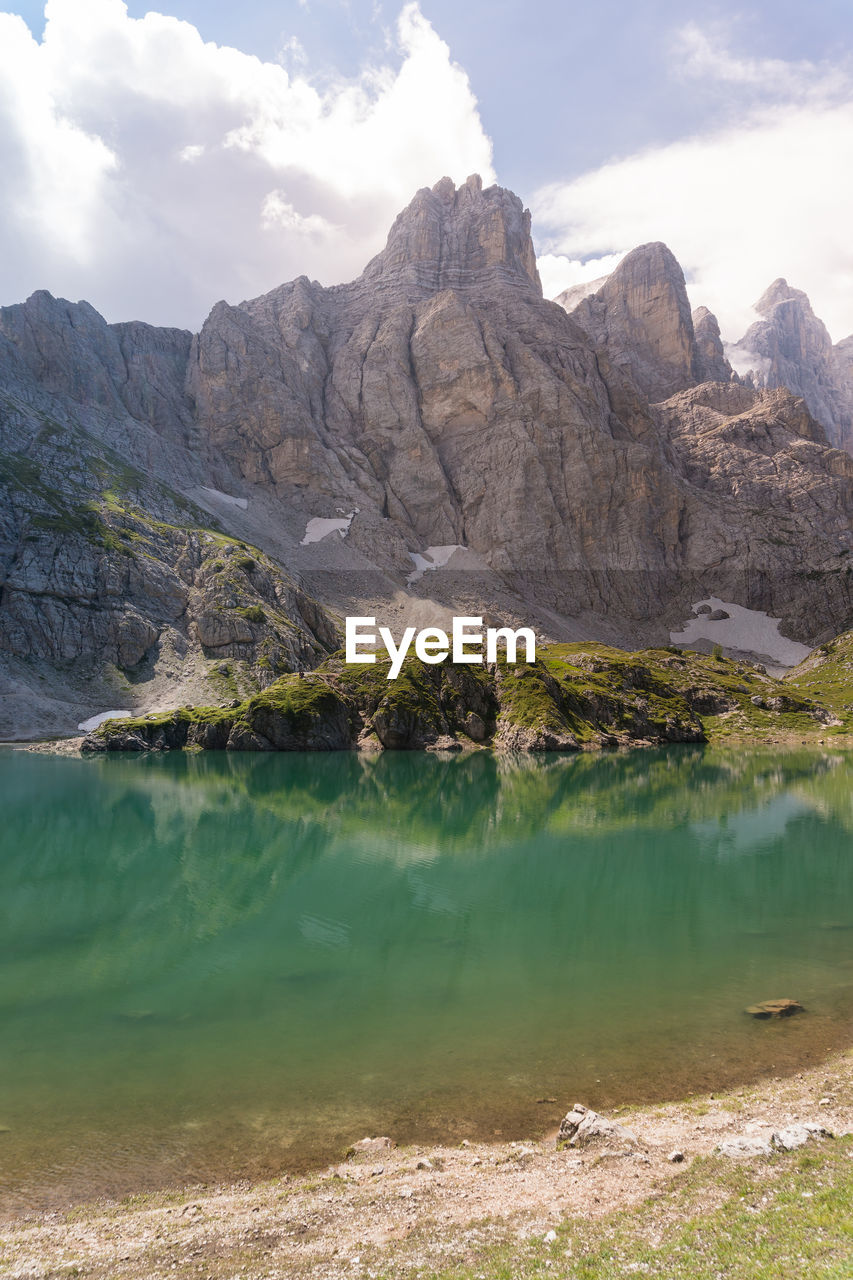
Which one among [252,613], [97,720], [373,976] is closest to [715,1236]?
[373,976]

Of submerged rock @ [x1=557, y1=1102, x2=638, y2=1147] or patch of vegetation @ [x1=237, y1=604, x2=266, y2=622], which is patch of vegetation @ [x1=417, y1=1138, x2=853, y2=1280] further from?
patch of vegetation @ [x1=237, y1=604, x2=266, y2=622]

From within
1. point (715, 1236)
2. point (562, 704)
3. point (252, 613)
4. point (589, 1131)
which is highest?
point (252, 613)

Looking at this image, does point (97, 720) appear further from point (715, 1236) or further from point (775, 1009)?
point (715, 1236)

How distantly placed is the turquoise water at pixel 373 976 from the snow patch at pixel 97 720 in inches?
2791

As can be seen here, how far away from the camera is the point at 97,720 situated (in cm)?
11812

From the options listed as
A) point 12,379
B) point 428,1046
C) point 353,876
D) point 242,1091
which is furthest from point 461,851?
point 12,379

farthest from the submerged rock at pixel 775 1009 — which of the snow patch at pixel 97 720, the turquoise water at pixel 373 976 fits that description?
the snow patch at pixel 97 720

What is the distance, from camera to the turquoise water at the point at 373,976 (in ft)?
46.5

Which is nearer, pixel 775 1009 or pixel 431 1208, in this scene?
pixel 431 1208

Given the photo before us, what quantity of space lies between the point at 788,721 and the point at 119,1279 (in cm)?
12600

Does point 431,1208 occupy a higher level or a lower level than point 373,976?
higher

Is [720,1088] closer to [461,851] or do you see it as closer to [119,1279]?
[119,1279]

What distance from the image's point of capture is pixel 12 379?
17850 cm

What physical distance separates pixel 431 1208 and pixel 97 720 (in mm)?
119462
